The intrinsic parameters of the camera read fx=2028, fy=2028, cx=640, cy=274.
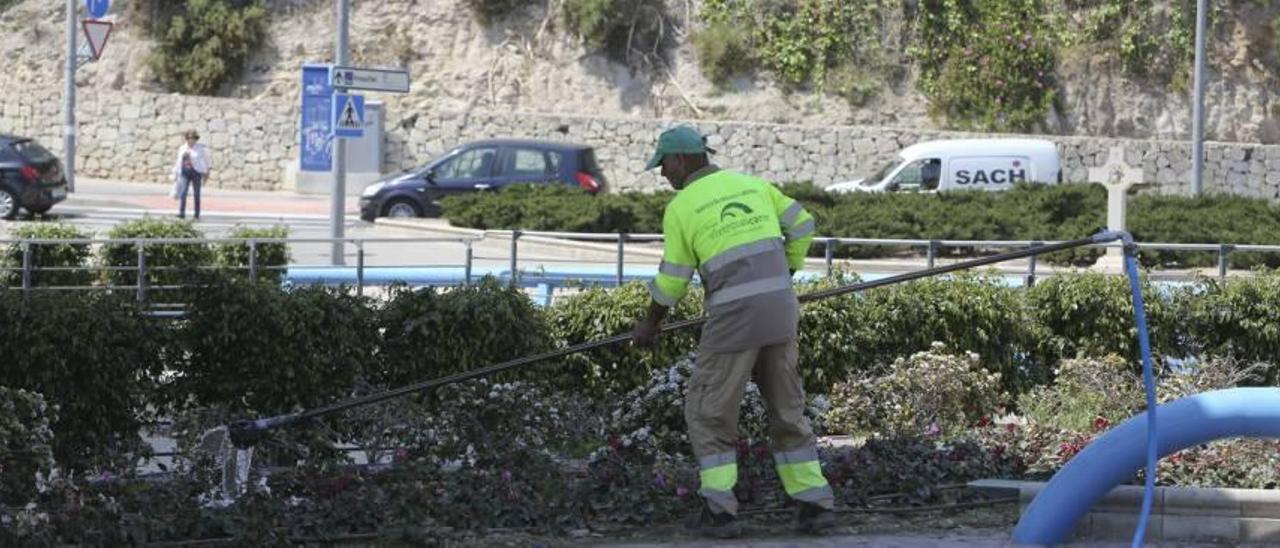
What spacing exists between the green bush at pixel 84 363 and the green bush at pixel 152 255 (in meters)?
5.59

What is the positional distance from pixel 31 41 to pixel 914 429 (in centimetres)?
3268

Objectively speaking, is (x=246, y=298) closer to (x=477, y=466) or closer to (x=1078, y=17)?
(x=477, y=466)

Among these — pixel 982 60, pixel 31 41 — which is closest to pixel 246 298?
pixel 982 60

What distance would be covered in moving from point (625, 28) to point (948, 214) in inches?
596

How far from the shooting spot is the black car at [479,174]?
98.9ft

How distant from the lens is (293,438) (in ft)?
29.3

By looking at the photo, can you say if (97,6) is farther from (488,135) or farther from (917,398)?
(917,398)

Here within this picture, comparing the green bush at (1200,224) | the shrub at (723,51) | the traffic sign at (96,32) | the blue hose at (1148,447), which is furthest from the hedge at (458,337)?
the shrub at (723,51)

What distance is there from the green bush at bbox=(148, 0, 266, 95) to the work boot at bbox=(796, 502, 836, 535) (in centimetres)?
3193

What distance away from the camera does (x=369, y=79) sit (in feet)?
68.0

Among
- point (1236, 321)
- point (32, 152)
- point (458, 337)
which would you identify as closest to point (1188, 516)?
A: point (458, 337)

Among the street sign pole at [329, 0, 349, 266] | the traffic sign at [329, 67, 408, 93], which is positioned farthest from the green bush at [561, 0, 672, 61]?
the traffic sign at [329, 67, 408, 93]

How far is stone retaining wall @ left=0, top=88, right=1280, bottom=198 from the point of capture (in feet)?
119

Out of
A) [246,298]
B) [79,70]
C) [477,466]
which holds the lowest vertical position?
[477,466]
